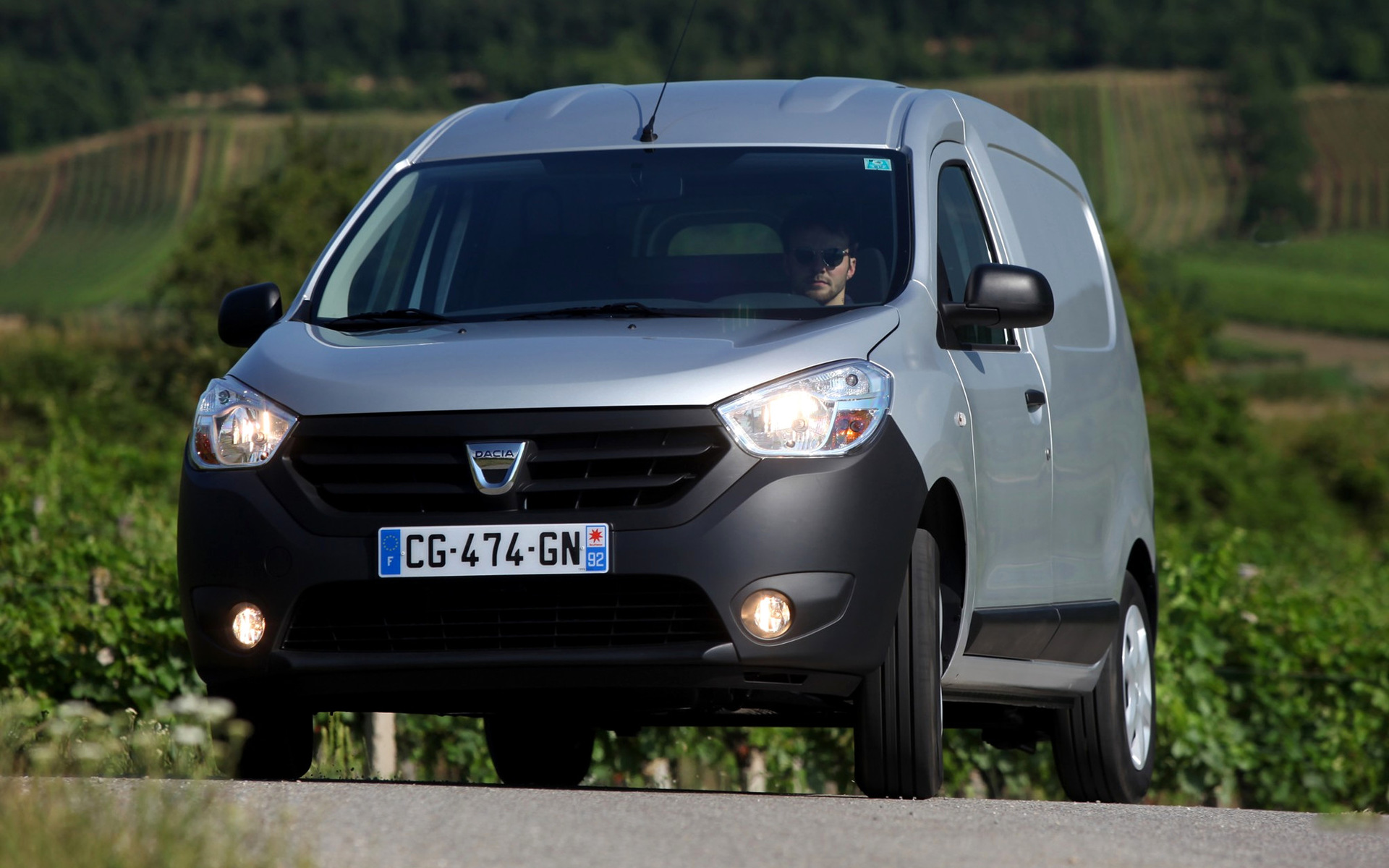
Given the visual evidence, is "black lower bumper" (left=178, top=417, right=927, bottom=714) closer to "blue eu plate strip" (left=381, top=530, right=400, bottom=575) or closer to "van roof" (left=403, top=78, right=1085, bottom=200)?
"blue eu plate strip" (left=381, top=530, right=400, bottom=575)

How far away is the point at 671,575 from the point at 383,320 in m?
1.40

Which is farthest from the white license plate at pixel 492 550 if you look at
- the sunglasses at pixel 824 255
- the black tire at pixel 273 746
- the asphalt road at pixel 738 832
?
the sunglasses at pixel 824 255

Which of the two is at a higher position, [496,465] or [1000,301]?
[1000,301]

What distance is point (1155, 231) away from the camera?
294 feet

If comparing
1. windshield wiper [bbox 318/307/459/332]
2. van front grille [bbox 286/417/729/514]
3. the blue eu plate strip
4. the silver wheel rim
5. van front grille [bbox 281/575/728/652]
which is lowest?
the silver wheel rim

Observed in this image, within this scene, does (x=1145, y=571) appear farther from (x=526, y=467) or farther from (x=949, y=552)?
(x=526, y=467)

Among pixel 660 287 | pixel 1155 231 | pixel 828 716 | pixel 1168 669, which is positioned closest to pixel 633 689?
pixel 828 716

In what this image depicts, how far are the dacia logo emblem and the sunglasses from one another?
125cm

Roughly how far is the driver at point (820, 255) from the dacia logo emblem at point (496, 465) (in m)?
1.14

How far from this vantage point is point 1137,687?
7.70 m

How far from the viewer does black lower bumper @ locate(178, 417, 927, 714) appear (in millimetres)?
4891

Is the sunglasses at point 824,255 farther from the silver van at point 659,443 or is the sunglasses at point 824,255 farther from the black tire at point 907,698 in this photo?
the black tire at point 907,698

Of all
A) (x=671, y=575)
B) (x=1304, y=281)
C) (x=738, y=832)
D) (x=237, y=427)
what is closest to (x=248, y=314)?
(x=237, y=427)

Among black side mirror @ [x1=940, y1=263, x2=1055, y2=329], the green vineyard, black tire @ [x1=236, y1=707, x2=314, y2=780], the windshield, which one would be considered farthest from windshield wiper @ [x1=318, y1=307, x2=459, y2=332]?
the green vineyard
